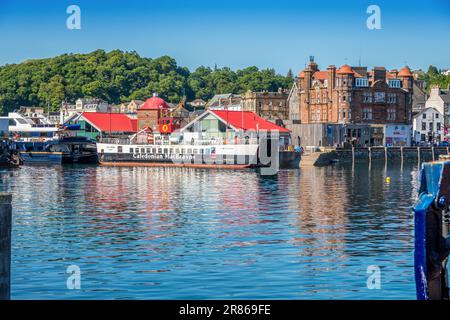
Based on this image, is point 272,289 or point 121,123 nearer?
point 272,289

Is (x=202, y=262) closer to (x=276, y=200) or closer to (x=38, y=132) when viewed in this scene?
(x=276, y=200)

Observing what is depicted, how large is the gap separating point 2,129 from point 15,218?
9800 cm

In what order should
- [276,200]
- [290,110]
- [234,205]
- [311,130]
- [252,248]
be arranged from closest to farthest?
[252,248]
[234,205]
[276,200]
[311,130]
[290,110]

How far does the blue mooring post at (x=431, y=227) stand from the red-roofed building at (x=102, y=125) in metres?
142

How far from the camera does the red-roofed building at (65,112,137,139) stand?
16062 centimetres

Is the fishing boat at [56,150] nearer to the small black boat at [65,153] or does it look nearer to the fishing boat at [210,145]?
the small black boat at [65,153]

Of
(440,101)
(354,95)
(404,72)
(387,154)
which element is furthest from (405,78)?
(387,154)

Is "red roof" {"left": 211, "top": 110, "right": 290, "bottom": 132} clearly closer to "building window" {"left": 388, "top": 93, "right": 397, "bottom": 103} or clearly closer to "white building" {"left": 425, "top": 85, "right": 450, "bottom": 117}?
"building window" {"left": 388, "top": 93, "right": 397, "bottom": 103}

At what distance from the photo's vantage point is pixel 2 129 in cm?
13988

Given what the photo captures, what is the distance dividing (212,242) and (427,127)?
132 meters

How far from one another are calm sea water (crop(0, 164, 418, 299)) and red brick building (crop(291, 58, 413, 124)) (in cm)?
7905

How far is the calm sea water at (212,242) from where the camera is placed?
88.2 feet

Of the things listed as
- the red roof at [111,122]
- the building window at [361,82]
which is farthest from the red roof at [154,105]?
the building window at [361,82]
